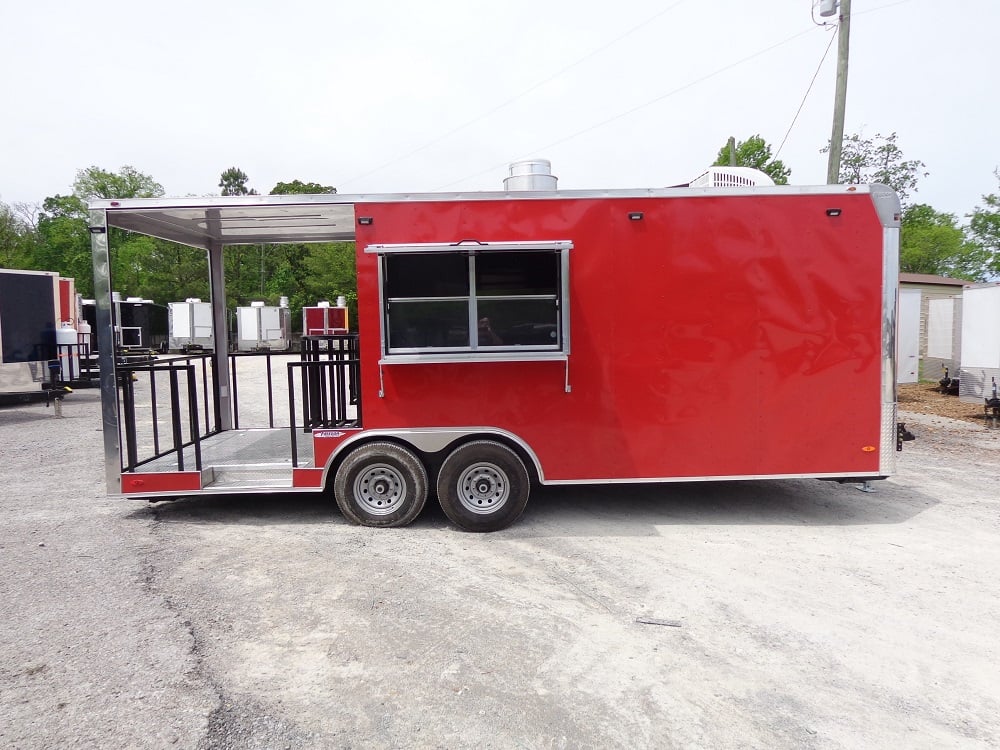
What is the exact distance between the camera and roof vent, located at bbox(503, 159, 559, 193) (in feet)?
20.5

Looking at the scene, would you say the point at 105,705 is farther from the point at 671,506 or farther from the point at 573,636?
the point at 671,506

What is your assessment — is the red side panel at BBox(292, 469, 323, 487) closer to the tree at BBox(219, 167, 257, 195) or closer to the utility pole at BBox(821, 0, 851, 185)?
the utility pole at BBox(821, 0, 851, 185)

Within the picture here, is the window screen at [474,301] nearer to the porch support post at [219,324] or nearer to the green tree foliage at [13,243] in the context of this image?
the porch support post at [219,324]

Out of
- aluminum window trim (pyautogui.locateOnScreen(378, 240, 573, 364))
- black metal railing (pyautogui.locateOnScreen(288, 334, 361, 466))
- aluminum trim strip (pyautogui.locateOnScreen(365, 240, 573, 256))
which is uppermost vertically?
aluminum trim strip (pyautogui.locateOnScreen(365, 240, 573, 256))

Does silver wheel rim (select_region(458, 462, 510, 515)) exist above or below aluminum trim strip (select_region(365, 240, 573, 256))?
below

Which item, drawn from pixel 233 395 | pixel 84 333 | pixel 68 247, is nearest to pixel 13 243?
pixel 68 247

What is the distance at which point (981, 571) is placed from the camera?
477 centimetres

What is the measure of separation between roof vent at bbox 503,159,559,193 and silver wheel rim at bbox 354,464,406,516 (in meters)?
2.97

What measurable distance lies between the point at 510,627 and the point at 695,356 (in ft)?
9.80

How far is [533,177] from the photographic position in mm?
6250

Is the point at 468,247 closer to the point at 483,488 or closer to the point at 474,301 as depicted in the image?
the point at 474,301

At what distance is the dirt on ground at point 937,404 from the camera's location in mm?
12844

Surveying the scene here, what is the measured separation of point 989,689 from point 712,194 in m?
4.01

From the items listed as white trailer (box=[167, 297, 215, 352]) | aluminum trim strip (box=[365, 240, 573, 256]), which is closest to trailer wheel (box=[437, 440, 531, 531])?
aluminum trim strip (box=[365, 240, 573, 256])
